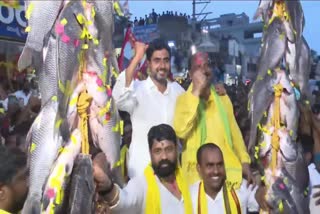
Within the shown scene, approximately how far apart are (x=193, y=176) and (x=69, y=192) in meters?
1.71

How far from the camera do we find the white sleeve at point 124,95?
411cm

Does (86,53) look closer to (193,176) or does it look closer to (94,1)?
(94,1)

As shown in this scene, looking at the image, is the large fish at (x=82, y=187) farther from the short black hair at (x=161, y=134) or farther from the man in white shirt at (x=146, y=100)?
the man in white shirt at (x=146, y=100)

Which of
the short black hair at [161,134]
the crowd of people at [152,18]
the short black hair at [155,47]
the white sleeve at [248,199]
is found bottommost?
the white sleeve at [248,199]

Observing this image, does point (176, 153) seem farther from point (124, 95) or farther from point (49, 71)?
point (49, 71)

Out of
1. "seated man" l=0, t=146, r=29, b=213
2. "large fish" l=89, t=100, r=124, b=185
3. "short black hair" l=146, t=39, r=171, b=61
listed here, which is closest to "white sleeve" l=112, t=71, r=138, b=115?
"short black hair" l=146, t=39, r=171, b=61

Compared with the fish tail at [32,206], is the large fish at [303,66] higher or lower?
higher

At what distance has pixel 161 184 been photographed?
11.1ft

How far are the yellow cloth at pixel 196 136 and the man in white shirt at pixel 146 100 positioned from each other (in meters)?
0.15

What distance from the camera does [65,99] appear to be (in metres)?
2.51

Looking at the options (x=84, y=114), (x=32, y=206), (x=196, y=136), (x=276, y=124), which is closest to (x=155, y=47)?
(x=196, y=136)

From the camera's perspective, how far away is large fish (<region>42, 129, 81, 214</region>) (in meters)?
2.46

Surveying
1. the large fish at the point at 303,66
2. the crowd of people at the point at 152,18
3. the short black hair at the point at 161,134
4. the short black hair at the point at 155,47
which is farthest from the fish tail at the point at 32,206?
the crowd of people at the point at 152,18

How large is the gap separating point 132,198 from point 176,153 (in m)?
0.48
